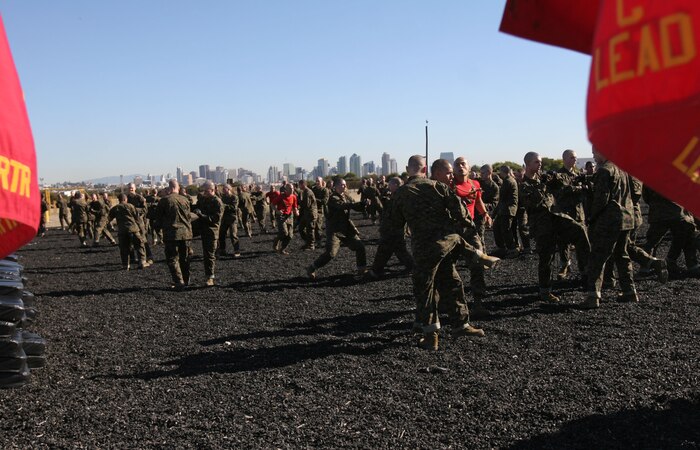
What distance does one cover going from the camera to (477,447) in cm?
422

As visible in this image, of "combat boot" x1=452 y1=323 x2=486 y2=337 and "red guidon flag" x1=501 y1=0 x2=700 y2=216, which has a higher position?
"red guidon flag" x1=501 y1=0 x2=700 y2=216

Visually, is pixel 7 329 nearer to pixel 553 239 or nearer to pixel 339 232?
pixel 553 239

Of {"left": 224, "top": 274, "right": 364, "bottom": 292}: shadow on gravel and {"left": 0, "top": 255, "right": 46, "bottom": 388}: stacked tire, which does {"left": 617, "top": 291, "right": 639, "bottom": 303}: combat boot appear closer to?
{"left": 224, "top": 274, "right": 364, "bottom": 292}: shadow on gravel

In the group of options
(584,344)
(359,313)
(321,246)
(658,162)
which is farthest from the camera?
(321,246)

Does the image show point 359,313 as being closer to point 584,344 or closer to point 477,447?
point 584,344

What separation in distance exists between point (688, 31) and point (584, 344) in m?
5.79

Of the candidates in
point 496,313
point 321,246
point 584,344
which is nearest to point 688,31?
point 584,344

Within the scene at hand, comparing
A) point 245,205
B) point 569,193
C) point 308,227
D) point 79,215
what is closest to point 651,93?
point 569,193

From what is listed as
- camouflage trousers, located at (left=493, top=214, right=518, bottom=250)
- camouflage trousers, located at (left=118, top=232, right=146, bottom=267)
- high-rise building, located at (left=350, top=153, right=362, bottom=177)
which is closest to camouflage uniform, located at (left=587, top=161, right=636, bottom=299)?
camouflage trousers, located at (left=493, top=214, right=518, bottom=250)

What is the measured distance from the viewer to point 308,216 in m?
17.3

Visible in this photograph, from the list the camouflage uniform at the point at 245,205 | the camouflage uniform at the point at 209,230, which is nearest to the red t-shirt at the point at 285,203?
the camouflage uniform at the point at 245,205

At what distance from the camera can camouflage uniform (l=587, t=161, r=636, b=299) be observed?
787 cm

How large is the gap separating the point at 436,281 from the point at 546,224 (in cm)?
240

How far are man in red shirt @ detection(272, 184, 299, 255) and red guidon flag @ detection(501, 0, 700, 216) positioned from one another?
16036 mm
